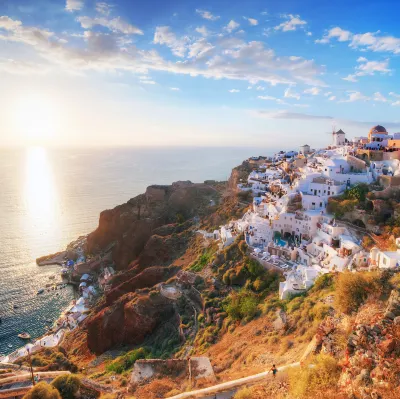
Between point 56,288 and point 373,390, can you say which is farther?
point 56,288

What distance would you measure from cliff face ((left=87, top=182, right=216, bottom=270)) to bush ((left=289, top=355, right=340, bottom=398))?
1618 inches

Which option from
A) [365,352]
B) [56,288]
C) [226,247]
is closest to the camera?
[365,352]

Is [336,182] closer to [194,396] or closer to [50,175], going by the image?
[194,396]

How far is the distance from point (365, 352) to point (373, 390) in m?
1.22

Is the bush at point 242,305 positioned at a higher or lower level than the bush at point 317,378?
lower

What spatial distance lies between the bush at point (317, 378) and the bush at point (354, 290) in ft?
13.6

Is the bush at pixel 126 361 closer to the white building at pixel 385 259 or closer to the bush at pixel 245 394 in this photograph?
the bush at pixel 245 394

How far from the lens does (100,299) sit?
1666 inches

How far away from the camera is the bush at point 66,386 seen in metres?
16.4

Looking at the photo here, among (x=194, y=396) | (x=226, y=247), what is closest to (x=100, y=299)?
(x=226, y=247)

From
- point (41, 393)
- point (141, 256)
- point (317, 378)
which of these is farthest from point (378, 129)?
point (41, 393)

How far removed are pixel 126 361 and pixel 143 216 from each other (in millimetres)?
32562

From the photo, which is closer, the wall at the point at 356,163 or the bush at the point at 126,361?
the bush at the point at 126,361

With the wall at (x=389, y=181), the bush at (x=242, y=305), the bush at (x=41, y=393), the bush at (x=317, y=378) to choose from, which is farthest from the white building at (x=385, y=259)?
the bush at (x=41, y=393)
